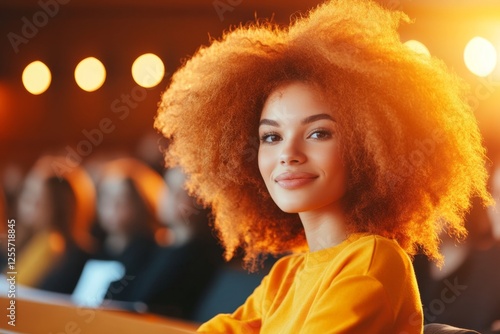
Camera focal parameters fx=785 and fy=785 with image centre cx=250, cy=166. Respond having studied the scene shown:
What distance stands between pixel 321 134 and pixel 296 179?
0.09 metres

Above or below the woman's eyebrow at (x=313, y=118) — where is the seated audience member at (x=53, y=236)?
below

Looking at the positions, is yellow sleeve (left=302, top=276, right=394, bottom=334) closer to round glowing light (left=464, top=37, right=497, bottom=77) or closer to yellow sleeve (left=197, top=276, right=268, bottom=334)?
yellow sleeve (left=197, top=276, right=268, bottom=334)

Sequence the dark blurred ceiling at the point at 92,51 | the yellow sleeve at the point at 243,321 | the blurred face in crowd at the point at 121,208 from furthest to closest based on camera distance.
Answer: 1. the dark blurred ceiling at the point at 92,51
2. the blurred face in crowd at the point at 121,208
3. the yellow sleeve at the point at 243,321

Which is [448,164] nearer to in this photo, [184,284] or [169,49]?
[184,284]

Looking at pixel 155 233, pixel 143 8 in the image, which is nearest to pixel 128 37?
pixel 143 8

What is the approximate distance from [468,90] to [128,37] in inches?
220

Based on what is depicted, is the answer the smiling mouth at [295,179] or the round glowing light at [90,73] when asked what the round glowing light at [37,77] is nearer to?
the round glowing light at [90,73]
